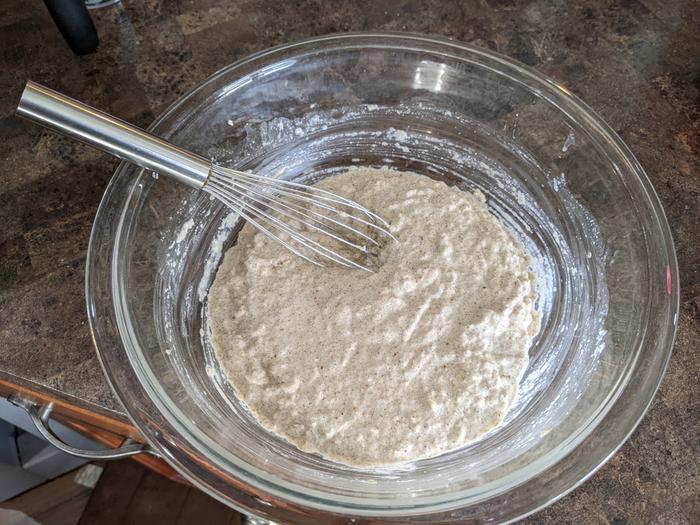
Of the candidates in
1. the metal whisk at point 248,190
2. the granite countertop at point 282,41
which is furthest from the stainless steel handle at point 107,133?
the granite countertop at point 282,41

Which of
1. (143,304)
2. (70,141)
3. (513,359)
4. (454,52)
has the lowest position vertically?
(143,304)

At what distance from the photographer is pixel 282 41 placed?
4.64ft

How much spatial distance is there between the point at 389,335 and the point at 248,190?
0.37m

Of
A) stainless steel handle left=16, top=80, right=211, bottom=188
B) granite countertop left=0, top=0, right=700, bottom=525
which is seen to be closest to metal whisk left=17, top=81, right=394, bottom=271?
stainless steel handle left=16, top=80, right=211, bottom=188

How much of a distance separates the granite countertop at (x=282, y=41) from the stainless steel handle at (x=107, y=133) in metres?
0.32

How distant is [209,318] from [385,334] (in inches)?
12.9

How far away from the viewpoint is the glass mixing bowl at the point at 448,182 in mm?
900

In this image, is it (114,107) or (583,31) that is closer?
(114,107)

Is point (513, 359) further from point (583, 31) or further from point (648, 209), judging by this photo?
point (583, 31)

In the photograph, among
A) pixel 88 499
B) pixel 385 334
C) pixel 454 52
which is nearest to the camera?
pixel 385 334

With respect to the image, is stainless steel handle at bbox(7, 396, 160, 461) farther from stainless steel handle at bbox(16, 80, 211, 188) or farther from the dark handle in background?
the dark handle in background

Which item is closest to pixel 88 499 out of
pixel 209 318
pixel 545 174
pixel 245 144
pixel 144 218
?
pixel 209 318

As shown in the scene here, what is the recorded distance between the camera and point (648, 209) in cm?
107

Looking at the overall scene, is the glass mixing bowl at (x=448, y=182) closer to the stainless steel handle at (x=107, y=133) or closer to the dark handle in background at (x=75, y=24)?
the stainless steel handle at (x=107, y=133)
